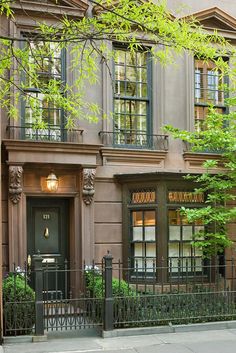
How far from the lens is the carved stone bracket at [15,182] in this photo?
1033 cm

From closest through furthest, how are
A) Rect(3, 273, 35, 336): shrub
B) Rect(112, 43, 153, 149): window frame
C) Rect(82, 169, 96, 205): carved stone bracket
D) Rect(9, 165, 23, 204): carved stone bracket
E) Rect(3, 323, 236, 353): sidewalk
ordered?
Rect(3, 323, 236, 353): sidewalk → Rect(3, 273, 35, 336): shrub → Rect(9, 165, 23, 204): carved stone bracket → Rect(82, 169, 96, 205): carved stone bracket → Rect(112, 43, 153, 149): window frame

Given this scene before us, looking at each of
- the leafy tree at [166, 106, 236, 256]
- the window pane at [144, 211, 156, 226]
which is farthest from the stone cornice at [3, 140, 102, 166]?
the leafy tree at [166, 106, 236, 256]

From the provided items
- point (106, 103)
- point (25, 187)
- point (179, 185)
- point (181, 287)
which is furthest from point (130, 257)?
point (106, 103)

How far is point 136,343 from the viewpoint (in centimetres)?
848

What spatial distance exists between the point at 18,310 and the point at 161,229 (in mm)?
3982

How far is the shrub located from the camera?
8547mm

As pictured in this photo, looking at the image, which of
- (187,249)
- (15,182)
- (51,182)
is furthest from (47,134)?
Result: (187,249)

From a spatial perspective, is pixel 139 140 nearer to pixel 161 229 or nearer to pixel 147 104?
pixel 147 104

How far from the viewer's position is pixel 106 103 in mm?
11508

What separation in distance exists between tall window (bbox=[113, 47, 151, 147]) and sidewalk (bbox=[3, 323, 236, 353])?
15.7 ft

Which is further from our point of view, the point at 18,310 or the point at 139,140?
the point at 139,140

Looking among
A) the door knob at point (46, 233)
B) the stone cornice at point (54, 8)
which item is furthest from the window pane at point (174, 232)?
the stone cornice at point (54, 8)

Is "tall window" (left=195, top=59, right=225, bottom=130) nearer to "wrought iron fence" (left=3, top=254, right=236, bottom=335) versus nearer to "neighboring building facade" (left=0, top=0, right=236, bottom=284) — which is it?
"neighboring building facade" (left=0, top=0, right=236, bottom=284)

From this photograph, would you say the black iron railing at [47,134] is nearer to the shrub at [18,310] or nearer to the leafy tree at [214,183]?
the leafy tree at [214,183]
